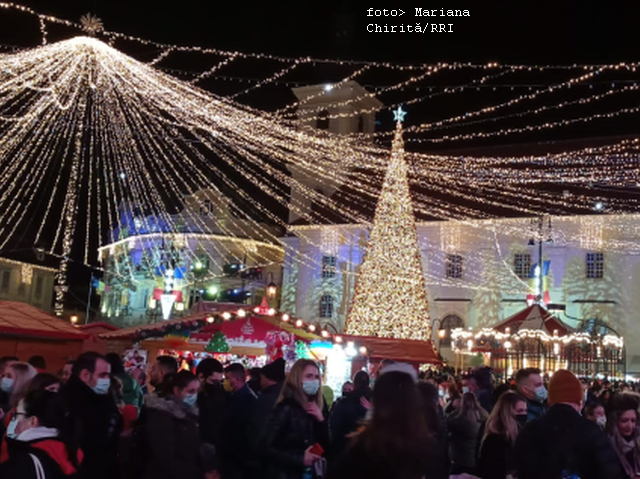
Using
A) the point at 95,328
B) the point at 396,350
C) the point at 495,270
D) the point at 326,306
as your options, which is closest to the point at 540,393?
the point at 396,350

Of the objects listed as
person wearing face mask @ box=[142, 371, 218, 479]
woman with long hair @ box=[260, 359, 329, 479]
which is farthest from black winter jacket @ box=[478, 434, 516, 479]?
person wearing face mask @ box=[142, 371, 218, 479]

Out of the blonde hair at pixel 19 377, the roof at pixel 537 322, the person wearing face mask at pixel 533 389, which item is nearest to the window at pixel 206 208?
the roof at pixel 537 322

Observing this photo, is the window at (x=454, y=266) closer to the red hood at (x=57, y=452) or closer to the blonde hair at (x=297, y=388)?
the blonde hair at (x=297, y=388)

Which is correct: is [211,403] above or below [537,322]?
below

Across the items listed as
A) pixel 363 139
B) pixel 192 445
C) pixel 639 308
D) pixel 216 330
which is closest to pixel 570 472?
pixel 192 445

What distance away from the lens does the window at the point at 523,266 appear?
127ft

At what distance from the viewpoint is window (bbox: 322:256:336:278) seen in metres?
43.0

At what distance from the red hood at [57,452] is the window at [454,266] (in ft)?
122

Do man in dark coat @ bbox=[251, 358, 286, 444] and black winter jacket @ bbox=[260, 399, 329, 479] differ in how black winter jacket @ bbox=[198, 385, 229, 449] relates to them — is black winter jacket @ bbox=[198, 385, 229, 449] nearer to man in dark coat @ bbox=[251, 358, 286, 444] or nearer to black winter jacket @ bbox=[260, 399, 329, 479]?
man in dark coat @ bbox=[251, 358, 286, 444]

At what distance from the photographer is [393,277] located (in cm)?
2811

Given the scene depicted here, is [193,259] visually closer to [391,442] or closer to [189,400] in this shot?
[189,400]

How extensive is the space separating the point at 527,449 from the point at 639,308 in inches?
1353

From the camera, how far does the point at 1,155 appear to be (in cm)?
1538

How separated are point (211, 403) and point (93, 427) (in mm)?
1558
